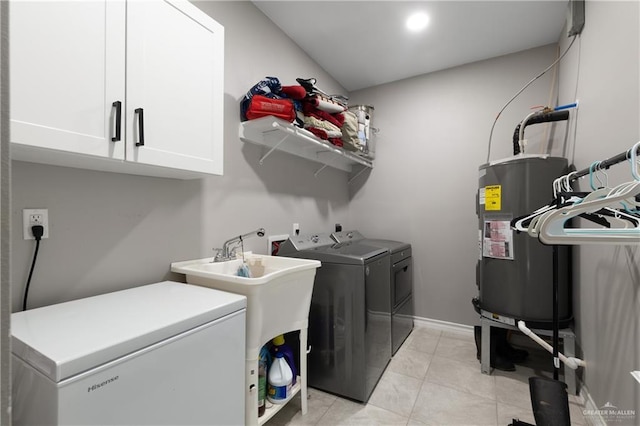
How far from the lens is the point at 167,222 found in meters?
1.48

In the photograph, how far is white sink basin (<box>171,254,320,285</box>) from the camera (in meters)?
1.23

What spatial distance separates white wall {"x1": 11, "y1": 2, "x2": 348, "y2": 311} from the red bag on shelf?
6.2 inches

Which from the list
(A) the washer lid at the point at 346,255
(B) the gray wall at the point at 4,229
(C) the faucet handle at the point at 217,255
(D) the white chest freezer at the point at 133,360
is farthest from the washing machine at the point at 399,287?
(B) the gray wall at the point at 4,229

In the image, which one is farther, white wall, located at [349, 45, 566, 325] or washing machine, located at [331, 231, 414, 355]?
white wall, located at [349, 45, 566, 325]

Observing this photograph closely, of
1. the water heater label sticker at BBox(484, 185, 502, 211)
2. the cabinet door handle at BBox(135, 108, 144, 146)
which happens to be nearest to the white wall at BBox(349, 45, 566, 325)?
the water heater label sticker at BBox(484, 185, 502, 211)

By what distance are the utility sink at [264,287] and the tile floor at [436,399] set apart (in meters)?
0.60

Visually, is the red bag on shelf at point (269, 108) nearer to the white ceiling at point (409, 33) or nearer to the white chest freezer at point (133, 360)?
the white ceiling at point (409, 33)

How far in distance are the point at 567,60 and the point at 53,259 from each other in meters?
3.38

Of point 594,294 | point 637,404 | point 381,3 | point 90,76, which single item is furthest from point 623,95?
point 90,76

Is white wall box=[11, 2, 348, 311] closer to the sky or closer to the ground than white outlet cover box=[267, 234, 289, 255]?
closer to the sky

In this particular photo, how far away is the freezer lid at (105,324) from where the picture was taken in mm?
680

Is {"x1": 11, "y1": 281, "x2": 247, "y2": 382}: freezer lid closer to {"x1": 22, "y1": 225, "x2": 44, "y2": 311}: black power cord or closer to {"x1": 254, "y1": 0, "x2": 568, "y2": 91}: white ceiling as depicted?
{"x1": 22, "y1": 225, "x2": 44, "y2": 311}: black power cord

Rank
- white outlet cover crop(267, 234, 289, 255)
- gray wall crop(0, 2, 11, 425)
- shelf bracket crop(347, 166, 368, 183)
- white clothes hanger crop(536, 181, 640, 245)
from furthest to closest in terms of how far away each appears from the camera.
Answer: shelf bracket crop(347, 166, 368, 183) → white outlet cover crop(267, 234, 289, 255) → white clothes hanger crop(536, 181, 640, 245) → gray wall crop(0, 2, 11, 425)

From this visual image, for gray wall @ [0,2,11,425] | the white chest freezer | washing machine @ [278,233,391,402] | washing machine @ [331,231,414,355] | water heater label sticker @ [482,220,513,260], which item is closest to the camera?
gray wall @ [0,2,11,425]
